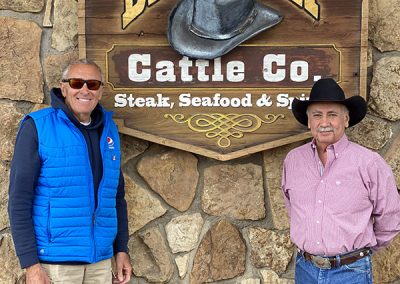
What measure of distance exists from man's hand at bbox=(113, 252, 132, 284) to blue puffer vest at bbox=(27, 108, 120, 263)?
0.26 meters

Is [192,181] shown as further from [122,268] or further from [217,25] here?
[217,25]

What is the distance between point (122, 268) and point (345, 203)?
1118 millimetres

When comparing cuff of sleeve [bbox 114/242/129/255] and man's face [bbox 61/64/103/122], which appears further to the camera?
cuff of sleeve [bbox 114/242/129/255]

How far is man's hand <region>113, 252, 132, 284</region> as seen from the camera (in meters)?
2.95

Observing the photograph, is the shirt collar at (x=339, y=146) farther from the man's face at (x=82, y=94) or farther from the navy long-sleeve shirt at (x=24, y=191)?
the navy long-sleeve shirt at (x=24, y=191)

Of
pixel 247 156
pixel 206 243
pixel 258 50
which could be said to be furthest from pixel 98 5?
pixel 206 243

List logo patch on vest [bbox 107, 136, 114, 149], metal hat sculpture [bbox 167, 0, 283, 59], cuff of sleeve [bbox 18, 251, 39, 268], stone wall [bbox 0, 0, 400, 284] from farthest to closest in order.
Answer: stone wall [bbox 0, 0, 400, 284] < metal hat sculpture [bbox 167, 0, 283, 59] < logo patch on vest [bbox 107, 136, 114, 149] < cuff of sleeve [bbox 18, 251, 39, 268]

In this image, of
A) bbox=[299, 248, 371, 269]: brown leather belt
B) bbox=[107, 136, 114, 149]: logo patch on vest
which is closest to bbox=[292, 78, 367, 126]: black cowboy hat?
bbox=[299, 248, 371, 269]: brown leather belt

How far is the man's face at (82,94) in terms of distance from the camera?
2.69 meters

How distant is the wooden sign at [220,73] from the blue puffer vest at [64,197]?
0.49 m

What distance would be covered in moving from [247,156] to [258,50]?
21.8 inches

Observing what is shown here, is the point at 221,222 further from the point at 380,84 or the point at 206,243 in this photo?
the point at 380,84

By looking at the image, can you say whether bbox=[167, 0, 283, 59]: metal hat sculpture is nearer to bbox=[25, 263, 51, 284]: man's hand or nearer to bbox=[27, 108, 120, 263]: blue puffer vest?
bbox=[27, 108, 120, 263]: blue puffer vest

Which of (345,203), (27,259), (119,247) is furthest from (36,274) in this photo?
(345,203)
